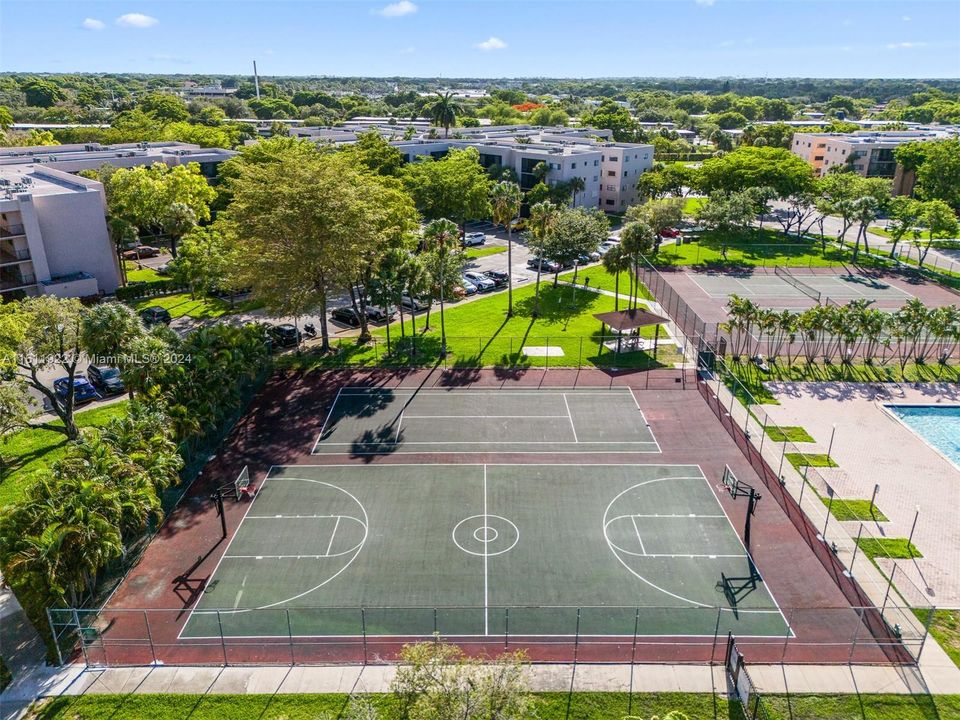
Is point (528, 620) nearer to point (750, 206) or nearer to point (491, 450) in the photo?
point (491, 450)

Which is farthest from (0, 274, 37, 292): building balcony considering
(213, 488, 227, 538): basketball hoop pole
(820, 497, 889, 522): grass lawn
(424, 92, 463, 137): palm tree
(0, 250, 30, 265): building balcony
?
(424, 92, 463, 137): palm tree

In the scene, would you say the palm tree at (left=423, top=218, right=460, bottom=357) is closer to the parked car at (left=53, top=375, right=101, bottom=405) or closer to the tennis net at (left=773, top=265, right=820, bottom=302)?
the parked car at (left=53, top=375, right=101, bottom=405)

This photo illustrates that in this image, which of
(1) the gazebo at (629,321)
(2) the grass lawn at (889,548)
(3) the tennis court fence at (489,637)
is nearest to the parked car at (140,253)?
(1) the gazebo at (629,321)

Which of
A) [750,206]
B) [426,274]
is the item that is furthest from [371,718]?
[750,206]

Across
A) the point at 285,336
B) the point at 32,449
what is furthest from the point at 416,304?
the point at 32,449

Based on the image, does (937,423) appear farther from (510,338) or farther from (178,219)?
(178,219)
